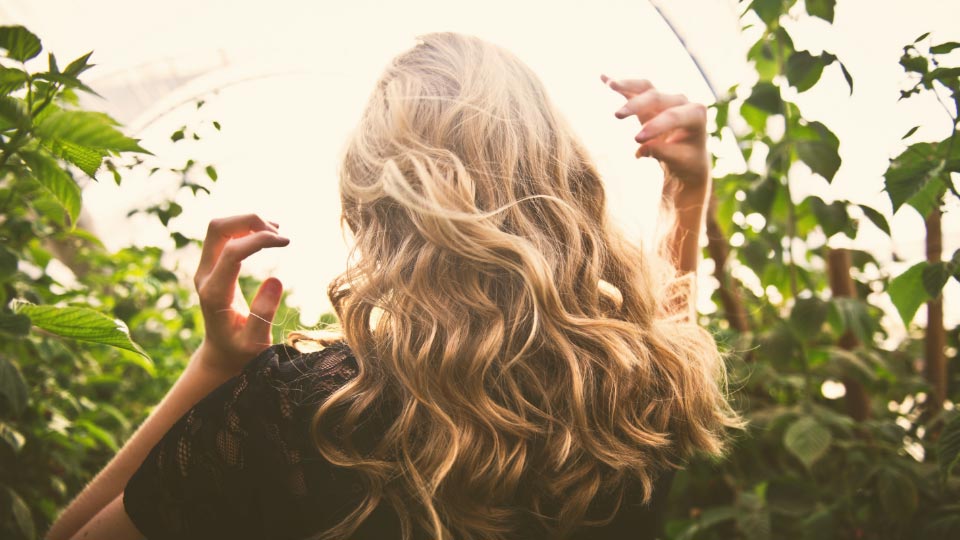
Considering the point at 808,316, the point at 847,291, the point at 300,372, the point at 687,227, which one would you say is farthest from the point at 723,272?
the point at 300,372

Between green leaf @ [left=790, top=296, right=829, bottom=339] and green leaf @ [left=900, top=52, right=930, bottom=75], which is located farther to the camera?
green leaf @ [left=790, top=296, right=829, bottom=339]

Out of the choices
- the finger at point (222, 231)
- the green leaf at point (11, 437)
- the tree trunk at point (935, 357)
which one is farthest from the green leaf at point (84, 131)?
the tree trunk at point (935, 357)

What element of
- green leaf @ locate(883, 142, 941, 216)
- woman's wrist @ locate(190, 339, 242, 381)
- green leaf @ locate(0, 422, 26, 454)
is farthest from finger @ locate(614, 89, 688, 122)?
green leaf @ locate(0, 422, 26, 454)

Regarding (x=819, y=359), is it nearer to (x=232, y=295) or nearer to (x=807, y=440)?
(x=807, y=440)

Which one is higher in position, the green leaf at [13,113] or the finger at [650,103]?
the green leaf at [13,113]

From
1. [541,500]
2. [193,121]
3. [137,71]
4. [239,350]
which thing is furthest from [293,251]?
[137,71]

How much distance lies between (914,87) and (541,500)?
820 millimetres

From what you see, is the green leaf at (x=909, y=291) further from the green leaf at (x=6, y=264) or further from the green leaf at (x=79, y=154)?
the green leaf at (x=6, y=264)

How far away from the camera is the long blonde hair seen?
0.87 meters

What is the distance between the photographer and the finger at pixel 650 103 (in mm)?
1096

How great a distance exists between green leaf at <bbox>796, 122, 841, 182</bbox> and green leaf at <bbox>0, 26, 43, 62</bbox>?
121 centimetres

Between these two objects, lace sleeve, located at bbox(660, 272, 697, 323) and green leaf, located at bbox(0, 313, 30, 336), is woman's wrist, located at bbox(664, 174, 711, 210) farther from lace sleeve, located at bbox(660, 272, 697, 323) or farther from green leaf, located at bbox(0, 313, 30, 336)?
green leaf, located at bbox(0, 313, 30, 336)

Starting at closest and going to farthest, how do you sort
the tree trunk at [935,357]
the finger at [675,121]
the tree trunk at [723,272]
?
1. the finger at [675,121]
2. the tree trunk at [935,357]
3. the tree trunk at [723,272]

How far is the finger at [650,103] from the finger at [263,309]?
0.64 m
